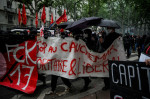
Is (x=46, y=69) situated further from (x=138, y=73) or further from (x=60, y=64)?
(x=138, y=73)

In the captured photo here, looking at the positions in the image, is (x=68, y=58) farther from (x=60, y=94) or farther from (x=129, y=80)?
(x=129, y=80)

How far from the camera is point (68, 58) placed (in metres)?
3.50

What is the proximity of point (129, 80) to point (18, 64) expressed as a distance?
2727mm

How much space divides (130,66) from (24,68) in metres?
2.63

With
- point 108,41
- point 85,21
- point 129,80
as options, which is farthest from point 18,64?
Result: point 129,80

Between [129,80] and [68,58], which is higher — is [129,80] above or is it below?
below

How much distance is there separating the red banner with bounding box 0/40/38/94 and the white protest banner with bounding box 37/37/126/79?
19 cm

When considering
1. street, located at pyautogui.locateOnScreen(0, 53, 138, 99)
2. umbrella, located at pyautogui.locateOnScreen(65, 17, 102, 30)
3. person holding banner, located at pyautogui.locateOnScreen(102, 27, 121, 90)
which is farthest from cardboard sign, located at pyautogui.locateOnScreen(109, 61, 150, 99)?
umbrella, located at pyautogui.locateOnScreen(65, 17, 102, 30)

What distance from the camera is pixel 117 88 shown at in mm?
2146

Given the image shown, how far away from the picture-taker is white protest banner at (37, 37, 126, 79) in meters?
3.48

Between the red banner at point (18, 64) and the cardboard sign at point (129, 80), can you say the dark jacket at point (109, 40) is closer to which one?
the cardboard sign at point (129, 80)

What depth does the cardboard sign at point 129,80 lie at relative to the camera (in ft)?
6.19

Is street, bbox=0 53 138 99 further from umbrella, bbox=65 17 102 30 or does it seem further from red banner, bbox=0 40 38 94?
umbrella, bbox=65 17 102 30

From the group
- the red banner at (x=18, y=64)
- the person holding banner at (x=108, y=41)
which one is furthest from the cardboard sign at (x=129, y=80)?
the red banner at (x=18, y=64)
